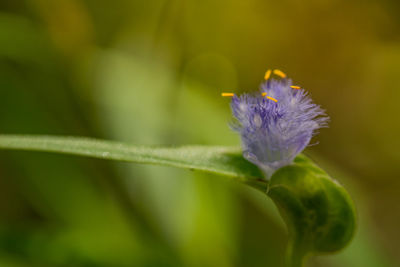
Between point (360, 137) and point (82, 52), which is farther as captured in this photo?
point (360, 137)

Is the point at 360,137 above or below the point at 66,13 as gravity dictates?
below

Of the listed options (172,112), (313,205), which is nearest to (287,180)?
(313,205)

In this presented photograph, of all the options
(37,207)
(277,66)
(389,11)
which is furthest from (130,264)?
(389,11)

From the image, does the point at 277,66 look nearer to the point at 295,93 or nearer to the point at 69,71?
the point at 69,71

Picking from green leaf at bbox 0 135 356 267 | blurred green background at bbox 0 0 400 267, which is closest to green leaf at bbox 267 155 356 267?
green leaf at bbox 0 135 356 267

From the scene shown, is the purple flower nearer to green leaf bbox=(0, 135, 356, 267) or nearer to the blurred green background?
green leaf bbox=(0, 135, 356, 267)

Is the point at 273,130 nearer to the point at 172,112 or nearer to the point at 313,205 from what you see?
the point at 313,205
